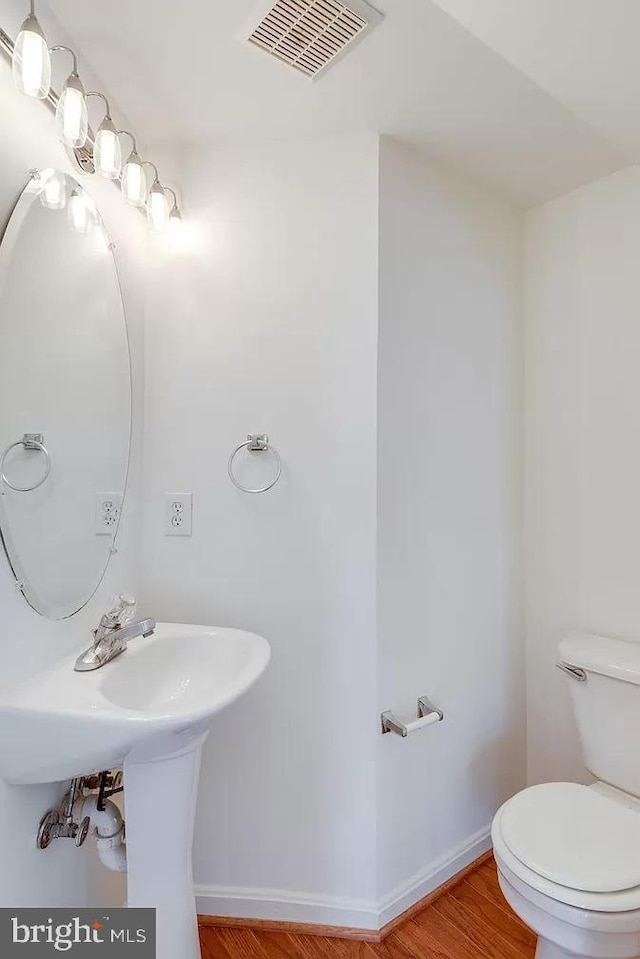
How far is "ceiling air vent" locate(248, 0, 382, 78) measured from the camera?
112 cm

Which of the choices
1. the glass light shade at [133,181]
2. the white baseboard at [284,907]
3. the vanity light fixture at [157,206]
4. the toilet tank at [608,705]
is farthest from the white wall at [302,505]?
the toilet tank at [608,705]

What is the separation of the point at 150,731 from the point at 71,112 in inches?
48.7

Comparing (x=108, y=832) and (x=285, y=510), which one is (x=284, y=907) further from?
(x=285, y=510)

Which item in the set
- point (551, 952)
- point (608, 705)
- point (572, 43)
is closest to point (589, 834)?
point (551, 952)

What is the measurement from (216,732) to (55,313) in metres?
1.21

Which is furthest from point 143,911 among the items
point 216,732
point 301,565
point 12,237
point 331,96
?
point 331,96

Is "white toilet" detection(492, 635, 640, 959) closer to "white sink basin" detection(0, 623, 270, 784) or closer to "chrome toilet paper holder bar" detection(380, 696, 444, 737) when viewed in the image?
"chrome toilet paper holder bar" detection(380, 696, 444, 737)

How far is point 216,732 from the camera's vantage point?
1.56 metres

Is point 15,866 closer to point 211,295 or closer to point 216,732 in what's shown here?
point 216,732

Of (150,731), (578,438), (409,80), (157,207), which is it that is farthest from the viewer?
(578,438)

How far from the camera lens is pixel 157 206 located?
1.48 metres

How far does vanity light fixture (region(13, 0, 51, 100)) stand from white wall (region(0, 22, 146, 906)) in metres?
0.06

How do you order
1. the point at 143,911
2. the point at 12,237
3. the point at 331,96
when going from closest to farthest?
1. the point at 12,237
2. the point at 143,911
3. the point at 331,96

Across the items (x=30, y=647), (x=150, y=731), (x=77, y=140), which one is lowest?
(x=150, y=731)
